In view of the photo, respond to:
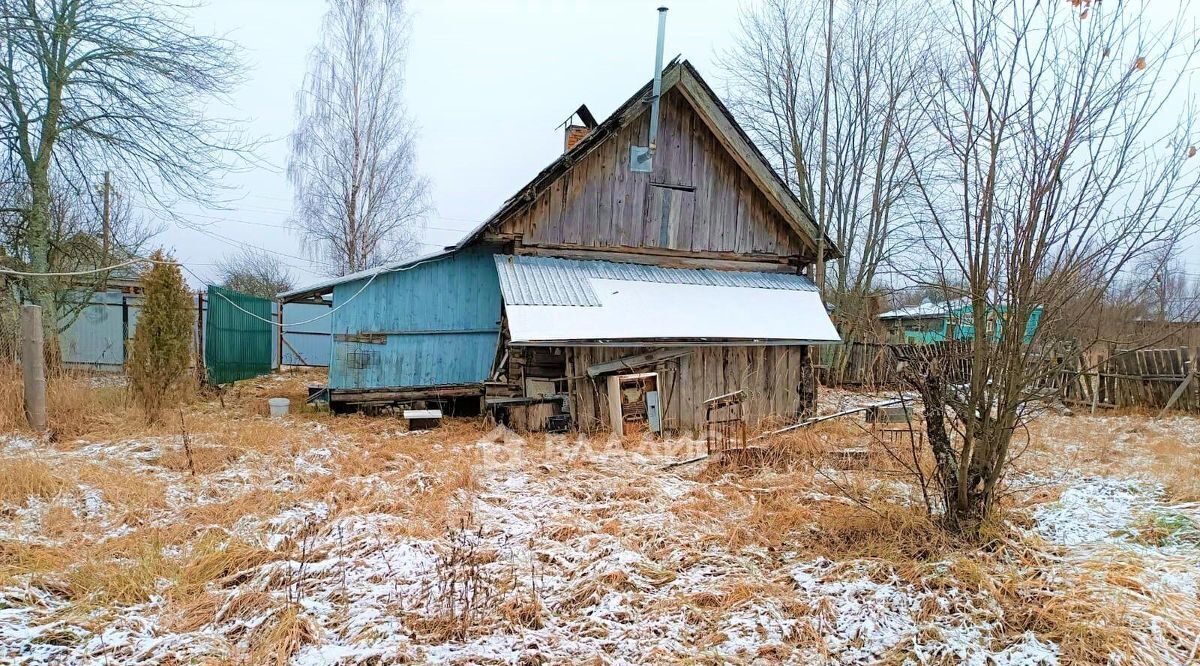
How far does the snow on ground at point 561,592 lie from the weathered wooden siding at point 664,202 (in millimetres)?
5808

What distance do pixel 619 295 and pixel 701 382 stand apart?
6.78 feet

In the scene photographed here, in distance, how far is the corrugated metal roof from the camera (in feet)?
29.6

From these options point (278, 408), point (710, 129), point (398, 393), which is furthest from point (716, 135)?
point (278, 408)

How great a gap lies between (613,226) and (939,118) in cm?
663

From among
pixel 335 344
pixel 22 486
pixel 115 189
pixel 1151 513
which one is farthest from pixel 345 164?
pixel 1151 513

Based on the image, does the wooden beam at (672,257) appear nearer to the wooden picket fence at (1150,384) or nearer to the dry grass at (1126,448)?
the dry grass at (1126,448)

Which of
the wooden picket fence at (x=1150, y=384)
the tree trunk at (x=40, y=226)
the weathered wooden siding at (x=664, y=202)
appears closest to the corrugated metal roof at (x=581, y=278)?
the weathered wooden siding at (x=664, y=202)

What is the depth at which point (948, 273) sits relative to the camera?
432 cm

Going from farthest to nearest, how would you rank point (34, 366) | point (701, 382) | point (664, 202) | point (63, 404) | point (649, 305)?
1. point (664, 202)
2. point (701, 382)
3. point (649, 305)
4. point (63, 404)
5. point (34, 366)

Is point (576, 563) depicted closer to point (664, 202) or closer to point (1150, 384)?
point (664, 202)

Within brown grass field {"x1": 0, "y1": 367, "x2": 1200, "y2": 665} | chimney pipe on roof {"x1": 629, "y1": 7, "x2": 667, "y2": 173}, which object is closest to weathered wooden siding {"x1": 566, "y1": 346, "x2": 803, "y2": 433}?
brown grass field {"x1": 0, "y1": 367, "x2": 1200, "y2": 665}

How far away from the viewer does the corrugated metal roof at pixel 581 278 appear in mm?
9023

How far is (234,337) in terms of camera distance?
43.5 ft

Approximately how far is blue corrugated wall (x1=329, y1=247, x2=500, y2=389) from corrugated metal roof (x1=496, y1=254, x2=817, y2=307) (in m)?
1.03
